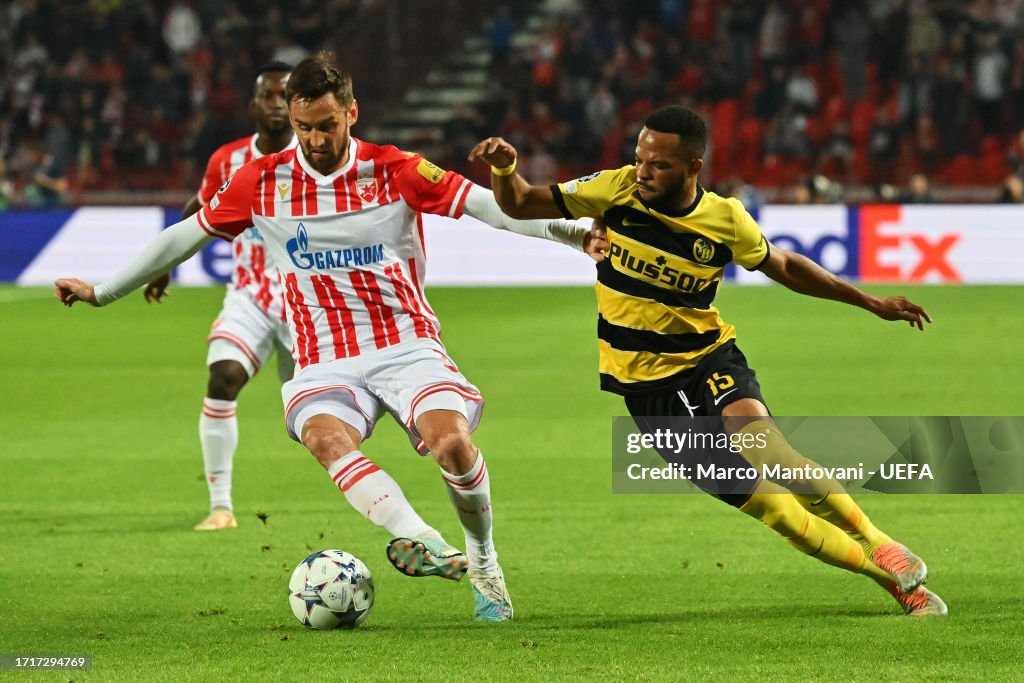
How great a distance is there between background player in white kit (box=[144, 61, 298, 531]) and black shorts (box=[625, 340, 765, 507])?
2.48m

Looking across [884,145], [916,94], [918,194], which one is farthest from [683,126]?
[916,94]

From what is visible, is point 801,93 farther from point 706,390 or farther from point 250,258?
point 706,390

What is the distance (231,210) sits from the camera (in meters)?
5.66

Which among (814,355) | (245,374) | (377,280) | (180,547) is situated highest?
(377,280)

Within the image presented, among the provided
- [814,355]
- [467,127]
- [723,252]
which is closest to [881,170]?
[467,127]

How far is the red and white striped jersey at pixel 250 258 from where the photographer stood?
24.7 ft

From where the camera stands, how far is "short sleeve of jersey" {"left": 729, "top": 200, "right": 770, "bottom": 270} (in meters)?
5.45

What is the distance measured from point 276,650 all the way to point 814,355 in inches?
354

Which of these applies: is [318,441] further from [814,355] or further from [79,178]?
[79,178]

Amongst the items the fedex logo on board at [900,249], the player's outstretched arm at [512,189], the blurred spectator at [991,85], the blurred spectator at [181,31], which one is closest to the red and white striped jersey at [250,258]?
the player's outstretched arm at [512,189]

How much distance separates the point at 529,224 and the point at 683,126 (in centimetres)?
63

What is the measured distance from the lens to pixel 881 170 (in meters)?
21.6

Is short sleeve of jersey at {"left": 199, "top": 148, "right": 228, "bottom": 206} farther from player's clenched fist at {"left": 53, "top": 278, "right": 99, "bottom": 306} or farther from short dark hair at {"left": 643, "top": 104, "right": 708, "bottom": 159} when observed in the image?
short dark hair at {"left": 643, "top": 104, "right": 708, "bottom": 159}

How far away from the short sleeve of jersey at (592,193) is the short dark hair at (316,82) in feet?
2.66
